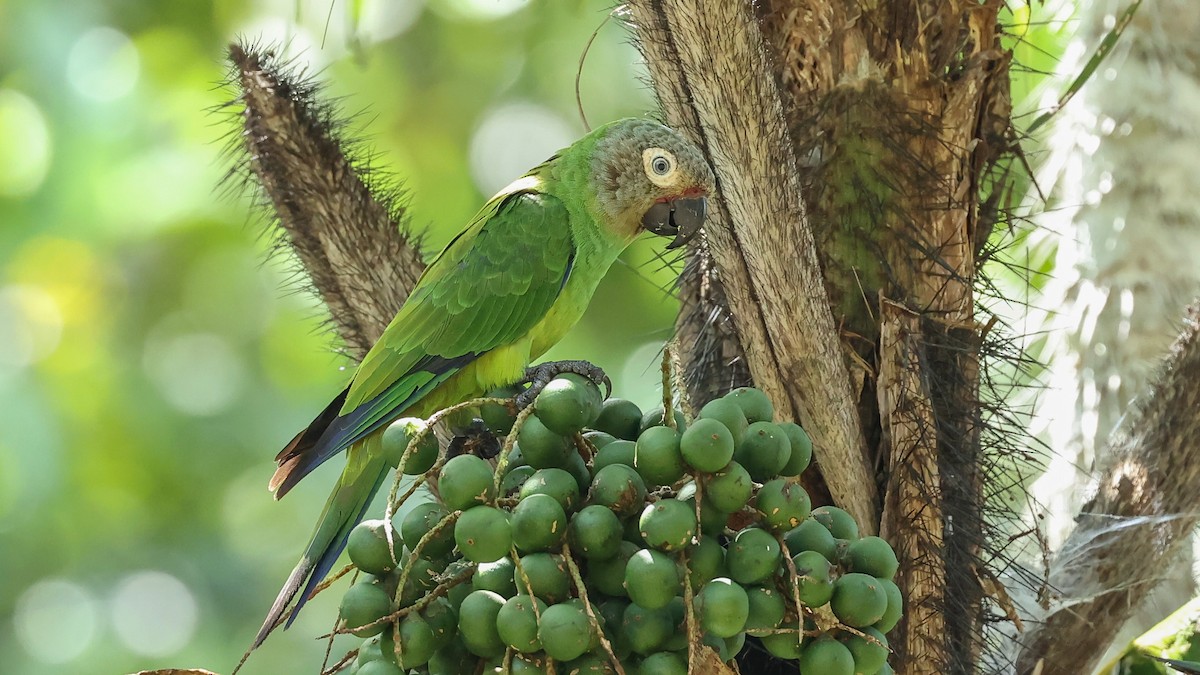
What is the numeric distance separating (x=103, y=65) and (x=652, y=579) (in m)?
8.54

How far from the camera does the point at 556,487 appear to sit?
4.40 ft

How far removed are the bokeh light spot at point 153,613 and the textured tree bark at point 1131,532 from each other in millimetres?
7883

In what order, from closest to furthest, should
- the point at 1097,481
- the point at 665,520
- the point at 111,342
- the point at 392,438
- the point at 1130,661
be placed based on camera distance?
the point at 665,520, the point at 392,438, the point at 1130,661, the point at 1097,481, the point at 111,342

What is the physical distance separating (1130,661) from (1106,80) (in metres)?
2.27

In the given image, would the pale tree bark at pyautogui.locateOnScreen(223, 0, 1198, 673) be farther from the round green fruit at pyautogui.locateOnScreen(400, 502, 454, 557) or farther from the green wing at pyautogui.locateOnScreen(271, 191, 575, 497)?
the round green fruit at pyautogui.locateOnScreen(400, 502, 454, 557)

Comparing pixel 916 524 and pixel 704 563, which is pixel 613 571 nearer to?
pixel 704 563

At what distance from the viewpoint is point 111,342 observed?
8.91 meters

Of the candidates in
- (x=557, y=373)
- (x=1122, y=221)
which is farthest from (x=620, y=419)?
(x=1122, y=221)

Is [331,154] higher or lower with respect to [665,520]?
higher

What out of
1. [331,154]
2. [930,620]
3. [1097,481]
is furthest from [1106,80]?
[331,154]

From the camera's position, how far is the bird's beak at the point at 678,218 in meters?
2.29

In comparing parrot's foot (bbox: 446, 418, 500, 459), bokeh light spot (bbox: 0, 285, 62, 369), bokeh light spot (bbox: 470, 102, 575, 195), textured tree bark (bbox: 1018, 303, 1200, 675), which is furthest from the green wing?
bokeh light spot (bbox: 470, 102, 575, 195)

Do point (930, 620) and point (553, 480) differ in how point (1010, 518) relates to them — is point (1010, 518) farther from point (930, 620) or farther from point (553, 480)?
point (553, 480)

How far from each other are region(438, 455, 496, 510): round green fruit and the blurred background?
19.3ft
